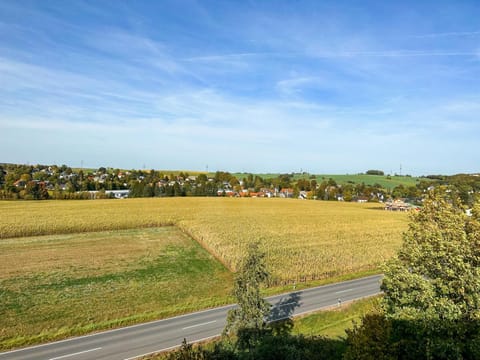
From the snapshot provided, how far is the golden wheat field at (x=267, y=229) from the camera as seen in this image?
3791 centimetres

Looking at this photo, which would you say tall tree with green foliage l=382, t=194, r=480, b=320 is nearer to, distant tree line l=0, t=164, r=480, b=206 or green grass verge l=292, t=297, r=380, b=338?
green grass verge l=292, t=297, r=380, b=338

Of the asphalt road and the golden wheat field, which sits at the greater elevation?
the golden wheat field

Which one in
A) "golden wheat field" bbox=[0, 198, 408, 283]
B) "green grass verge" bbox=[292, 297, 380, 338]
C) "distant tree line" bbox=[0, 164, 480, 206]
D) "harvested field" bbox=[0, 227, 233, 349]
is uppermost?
"distant tree line" bbox=[0, 164, 480, 206]

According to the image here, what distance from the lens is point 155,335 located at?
21.4 meters

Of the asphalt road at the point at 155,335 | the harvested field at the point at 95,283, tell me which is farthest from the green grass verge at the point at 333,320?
the harvested field at the point at 95,283

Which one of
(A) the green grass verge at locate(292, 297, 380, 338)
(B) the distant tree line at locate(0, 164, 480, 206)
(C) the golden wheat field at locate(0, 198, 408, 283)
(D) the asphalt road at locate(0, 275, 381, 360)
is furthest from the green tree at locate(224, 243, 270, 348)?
(B) the distant tree line at locate(0, 164, 480, 206)

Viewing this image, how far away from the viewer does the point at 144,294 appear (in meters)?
28.8

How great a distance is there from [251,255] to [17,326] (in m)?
19.4

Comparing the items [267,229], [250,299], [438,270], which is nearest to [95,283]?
[250,299]

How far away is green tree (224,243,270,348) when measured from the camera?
605 inches

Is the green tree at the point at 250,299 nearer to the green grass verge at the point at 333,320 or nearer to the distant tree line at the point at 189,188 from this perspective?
the green grass verge at the point at 333,320

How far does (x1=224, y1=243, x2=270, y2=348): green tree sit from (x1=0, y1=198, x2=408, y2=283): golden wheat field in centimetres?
1656

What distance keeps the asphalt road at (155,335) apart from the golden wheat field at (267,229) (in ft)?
17.4

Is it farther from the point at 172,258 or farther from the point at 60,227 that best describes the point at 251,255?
the point at 60,227
